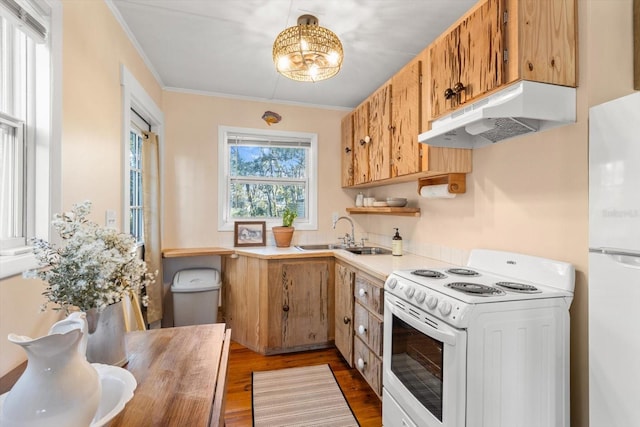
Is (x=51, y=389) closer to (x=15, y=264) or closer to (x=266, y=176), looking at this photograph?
(x=15, y=264)

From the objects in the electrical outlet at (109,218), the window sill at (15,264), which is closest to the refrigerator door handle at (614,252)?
the window sill at (15,264)

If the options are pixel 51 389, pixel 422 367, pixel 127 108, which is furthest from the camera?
pixel 127 108

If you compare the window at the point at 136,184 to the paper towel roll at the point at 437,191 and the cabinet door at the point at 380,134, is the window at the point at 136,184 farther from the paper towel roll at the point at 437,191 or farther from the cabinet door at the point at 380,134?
the paper towel roll at the point at 437,191

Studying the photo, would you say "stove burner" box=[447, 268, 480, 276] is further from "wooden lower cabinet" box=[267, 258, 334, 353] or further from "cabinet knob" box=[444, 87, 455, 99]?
"wooden lower cabinet" box=[267, 258, 334, 353]

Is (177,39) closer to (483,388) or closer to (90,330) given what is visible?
(90,330)

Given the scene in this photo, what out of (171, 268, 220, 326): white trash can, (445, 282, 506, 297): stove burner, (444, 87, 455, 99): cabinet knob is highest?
(444, 87, 455, 99): cabinet knob

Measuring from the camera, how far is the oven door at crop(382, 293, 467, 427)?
1.21 meters

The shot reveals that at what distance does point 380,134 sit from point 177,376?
2.24 m

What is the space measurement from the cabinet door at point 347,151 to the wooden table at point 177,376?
2.33 m

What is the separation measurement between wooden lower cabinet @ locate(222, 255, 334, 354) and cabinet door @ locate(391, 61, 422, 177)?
1.14 m

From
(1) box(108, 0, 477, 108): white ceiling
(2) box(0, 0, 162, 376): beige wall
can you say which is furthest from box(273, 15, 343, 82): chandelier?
(2) box(0, 0, 162, 376): beige wall

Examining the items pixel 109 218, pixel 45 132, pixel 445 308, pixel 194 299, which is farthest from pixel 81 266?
pixel 194 299

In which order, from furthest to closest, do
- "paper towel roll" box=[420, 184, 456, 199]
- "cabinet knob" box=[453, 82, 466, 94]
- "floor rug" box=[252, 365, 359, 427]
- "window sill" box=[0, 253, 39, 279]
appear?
1. "paper towel roll" box=[420, 184, 456, 199]
2. "floor rug" box=[252, 365, 359, 427]
3. "cabinet knob" box=[453, 82, 466, 94]
4. "window sill" box=[0, 253, 39, 279]

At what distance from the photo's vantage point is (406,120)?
2.19m
